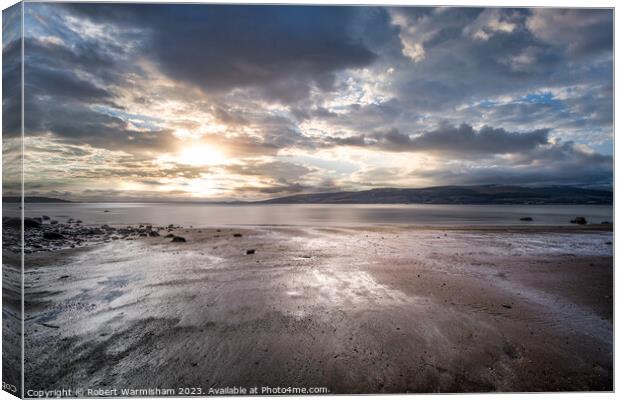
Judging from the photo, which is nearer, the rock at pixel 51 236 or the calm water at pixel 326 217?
the rock at pixel 51 236

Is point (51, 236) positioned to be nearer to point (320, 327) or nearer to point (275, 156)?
point (275, 156)

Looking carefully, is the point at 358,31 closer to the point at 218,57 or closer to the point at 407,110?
the point at 407,110

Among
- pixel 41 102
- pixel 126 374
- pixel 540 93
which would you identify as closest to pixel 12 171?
pixel 41 102

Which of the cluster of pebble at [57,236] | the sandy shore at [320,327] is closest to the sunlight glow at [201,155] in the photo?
the sandy shore at [320,327]

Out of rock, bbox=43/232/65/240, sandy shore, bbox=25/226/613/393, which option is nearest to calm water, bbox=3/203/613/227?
rock, bbox=43/232/65/240

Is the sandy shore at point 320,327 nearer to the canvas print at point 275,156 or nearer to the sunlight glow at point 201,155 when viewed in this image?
the canvas print at point 275,156

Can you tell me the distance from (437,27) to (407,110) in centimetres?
120

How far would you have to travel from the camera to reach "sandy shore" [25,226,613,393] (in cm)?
250

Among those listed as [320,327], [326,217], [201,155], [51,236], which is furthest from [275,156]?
[326,217]

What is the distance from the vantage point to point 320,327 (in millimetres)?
2951

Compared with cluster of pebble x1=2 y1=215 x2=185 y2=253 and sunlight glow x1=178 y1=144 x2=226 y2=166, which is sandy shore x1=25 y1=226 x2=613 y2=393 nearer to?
cluster of pebble x1=2 y1=215 x2=185 y2=253

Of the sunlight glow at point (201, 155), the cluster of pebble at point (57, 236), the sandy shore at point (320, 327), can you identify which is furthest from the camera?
the sunlight glow at point (201, 155)

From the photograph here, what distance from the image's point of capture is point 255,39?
3682 mm

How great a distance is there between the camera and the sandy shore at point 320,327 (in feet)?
8.21
